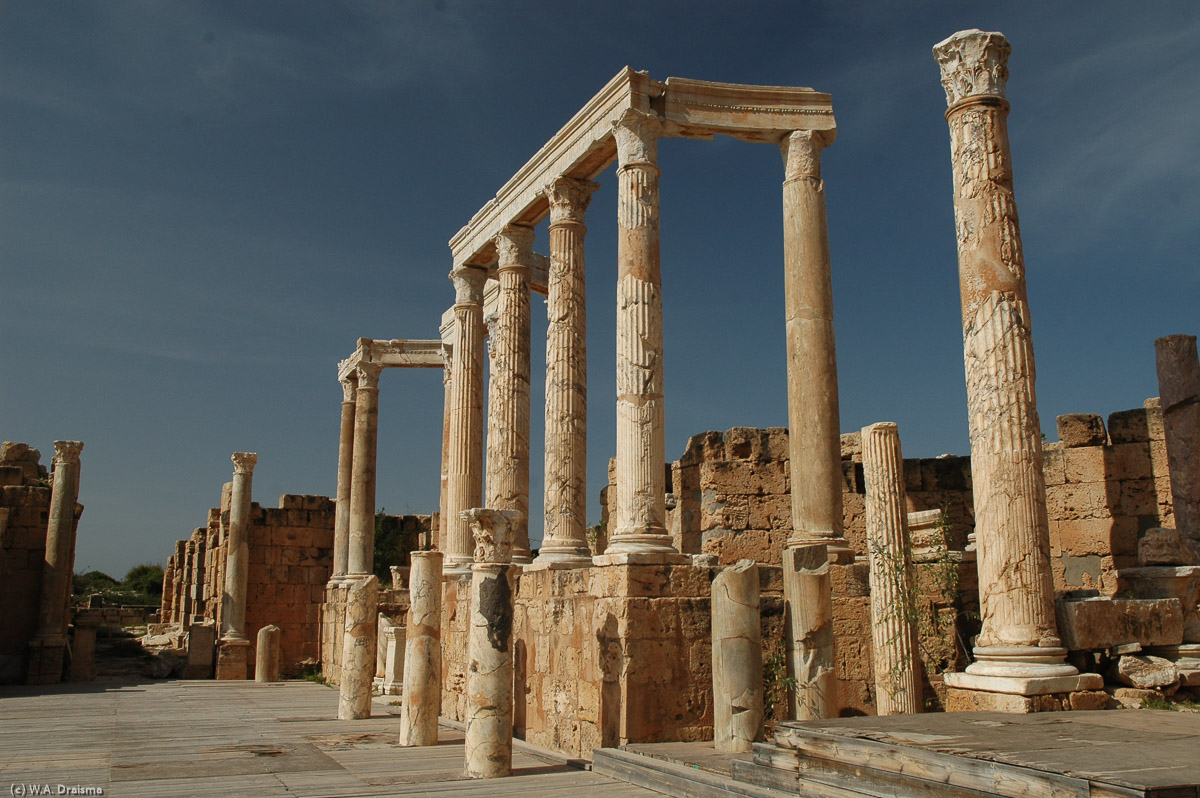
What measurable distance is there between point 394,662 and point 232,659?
8.29 meters

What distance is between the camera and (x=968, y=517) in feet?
66.9

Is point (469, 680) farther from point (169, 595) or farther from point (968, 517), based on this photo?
point (169, 595)

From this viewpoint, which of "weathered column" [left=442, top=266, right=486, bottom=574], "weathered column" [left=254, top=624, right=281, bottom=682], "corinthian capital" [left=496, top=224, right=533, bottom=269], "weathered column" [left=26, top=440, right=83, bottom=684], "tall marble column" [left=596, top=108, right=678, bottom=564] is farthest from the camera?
"weathered column" [left=254, top=624, right=281, bottom=682]

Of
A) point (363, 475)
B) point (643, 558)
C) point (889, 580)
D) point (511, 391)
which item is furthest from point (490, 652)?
point (363, 475)

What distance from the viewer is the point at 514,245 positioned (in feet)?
56.8

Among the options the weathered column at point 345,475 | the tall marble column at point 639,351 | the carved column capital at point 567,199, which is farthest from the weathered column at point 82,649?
the tall marble column at point 639,351

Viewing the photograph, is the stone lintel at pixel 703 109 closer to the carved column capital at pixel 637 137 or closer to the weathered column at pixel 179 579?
the carved column capital at pixel 637 137

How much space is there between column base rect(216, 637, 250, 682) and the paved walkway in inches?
309

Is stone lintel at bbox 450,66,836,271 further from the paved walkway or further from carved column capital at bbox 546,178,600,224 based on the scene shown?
the paved walkway

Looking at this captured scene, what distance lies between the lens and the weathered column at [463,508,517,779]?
10156 mm

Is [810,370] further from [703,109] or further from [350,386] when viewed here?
[350,386]

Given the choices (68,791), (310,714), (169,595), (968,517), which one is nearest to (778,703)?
(68,791)

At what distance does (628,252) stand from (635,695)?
552cm

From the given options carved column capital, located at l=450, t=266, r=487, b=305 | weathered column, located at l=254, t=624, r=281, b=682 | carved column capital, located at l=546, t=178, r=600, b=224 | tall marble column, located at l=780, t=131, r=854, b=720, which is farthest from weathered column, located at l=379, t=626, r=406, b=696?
tall marble column, located at l=780, t=131, r=854, b=720
